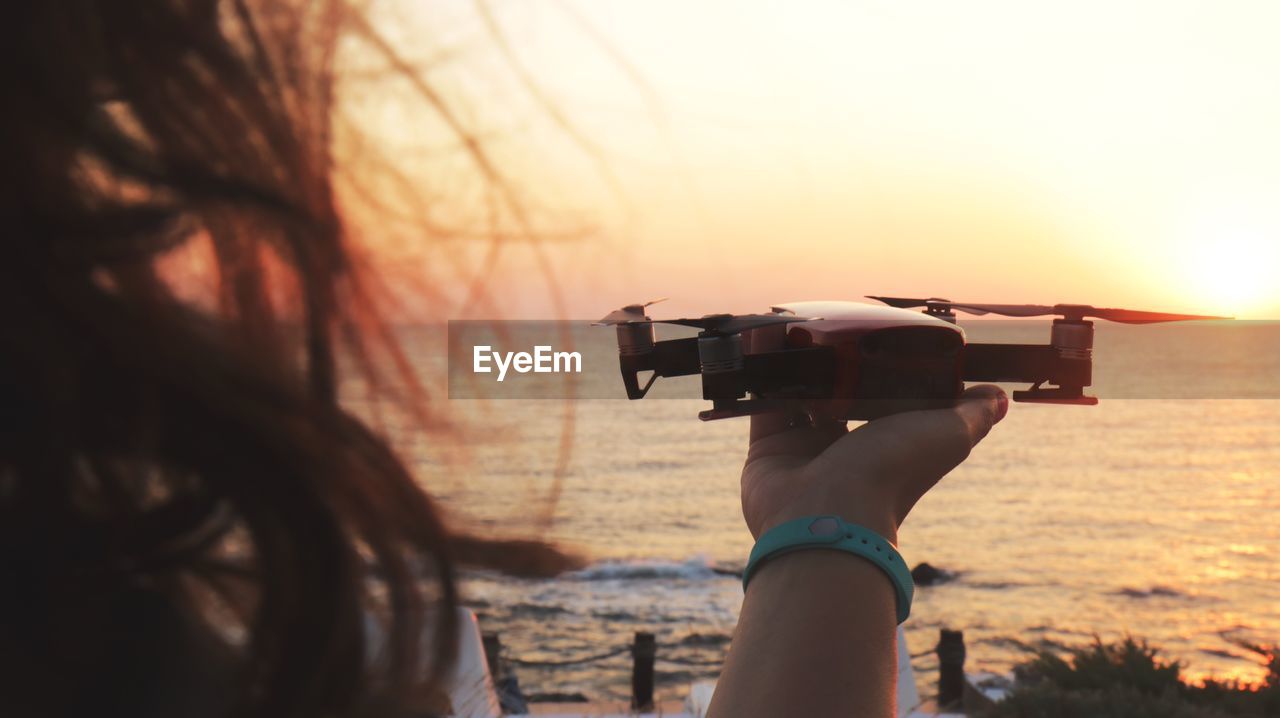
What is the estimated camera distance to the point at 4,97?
42 centimetres

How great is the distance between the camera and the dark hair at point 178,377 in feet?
1.40

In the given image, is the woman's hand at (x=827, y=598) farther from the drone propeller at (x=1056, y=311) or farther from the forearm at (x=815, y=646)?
the drone propeller at (x=1056, y=311)

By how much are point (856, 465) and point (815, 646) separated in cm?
38

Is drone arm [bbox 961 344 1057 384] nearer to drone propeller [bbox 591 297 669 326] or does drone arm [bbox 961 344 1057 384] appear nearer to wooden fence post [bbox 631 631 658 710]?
drone propeller [bbox 591 297 669 326]

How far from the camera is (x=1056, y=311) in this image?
65.0 inches

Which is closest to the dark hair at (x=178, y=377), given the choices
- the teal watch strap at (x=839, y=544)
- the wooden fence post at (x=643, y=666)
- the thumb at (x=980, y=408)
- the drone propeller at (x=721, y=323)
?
the teal watch strap at (x=839, y=544)

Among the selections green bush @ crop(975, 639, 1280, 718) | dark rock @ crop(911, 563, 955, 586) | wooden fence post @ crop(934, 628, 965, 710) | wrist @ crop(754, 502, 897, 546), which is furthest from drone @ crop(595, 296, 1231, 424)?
dark rock @ crop(911, 563, 955, 586)

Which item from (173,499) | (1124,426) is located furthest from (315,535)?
(1124,426)

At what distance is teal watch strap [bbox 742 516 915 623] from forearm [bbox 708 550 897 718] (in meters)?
0.02

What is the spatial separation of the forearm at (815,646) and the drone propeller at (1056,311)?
0.84 m

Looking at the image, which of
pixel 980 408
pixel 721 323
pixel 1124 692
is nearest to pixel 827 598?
pixel 721 323

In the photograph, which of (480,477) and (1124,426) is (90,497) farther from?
(1124,426)

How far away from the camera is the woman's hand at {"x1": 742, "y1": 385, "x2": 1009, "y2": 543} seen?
1.09 metres

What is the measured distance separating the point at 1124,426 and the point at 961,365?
1894 inches
